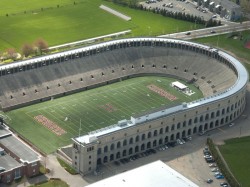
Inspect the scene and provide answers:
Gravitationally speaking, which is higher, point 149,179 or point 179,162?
point 149,179

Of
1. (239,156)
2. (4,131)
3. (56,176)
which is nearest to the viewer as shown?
(56,176)

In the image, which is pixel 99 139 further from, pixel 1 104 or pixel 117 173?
pixel 1 104

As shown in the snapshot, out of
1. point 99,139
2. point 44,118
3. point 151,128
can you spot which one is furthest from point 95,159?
point 44,118

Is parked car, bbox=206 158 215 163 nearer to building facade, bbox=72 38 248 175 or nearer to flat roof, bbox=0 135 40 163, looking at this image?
building facade, bbox=72 38 248 175

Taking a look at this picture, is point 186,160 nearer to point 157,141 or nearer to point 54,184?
point 157,141

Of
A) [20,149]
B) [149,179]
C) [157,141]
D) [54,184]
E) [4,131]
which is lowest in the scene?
[54,184]

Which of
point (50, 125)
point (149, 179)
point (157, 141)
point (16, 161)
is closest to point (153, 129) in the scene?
point (157, 141)
